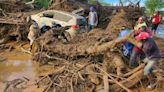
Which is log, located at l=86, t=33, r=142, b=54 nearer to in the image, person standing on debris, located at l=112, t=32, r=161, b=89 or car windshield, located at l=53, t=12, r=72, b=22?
person standing on debris, located at l=112, t=32, r=161, b=89

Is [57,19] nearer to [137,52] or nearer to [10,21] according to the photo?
[10,21]

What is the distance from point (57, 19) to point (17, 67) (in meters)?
4.86

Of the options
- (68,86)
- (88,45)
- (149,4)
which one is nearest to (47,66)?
(88,45)

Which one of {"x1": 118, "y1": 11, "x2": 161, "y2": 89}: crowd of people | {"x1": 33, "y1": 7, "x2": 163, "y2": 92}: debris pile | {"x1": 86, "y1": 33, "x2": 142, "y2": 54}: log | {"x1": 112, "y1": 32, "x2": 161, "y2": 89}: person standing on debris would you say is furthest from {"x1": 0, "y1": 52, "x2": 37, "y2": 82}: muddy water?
{"x1": 112, "y1": 32, "x2": 161, "y2": 89}: person standing on debris

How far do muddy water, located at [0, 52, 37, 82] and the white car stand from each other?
2734 mm

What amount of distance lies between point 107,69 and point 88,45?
1771mm

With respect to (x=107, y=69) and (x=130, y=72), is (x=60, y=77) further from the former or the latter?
(x=130, y=72)

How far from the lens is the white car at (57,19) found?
15867 mm

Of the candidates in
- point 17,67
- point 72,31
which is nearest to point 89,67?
point 17,67

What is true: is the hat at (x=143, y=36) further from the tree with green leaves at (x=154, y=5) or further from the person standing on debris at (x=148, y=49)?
the tree with green leaves at (x=154, y=5)

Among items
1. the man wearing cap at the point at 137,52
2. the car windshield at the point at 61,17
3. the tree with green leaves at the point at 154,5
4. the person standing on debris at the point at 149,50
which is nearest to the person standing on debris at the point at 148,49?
the person standing on debris at the point at 149,50

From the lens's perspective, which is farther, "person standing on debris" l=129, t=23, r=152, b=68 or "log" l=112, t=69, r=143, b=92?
"person standing on debris" l=129, t=23, r=152, b=68

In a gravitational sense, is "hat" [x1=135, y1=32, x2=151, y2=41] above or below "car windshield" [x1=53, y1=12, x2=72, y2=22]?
above

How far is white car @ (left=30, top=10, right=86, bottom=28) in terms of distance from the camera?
1587 centimetres
